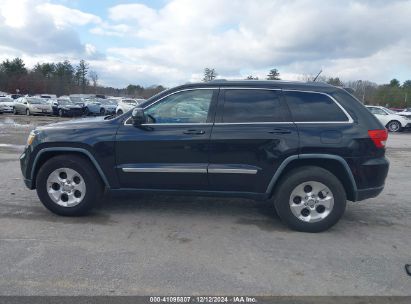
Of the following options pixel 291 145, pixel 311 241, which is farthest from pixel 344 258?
pixel 291 145

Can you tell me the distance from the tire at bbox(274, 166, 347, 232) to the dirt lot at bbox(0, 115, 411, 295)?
160mm

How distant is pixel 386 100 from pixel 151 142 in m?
74.3

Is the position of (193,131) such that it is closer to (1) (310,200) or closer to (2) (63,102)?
(1) (310,200)

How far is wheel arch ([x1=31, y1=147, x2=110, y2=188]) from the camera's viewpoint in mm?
5227

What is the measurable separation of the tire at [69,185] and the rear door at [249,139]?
5.17 ft

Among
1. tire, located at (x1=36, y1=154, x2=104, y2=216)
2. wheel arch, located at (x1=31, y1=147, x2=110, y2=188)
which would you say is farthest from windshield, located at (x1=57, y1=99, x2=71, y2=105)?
tire, located at (x1=36, y1=154, x2=104, y2=216)

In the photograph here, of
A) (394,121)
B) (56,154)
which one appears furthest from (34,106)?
(56,154)

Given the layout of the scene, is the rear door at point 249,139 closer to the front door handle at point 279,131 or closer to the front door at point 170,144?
the front door handle at point 279,131

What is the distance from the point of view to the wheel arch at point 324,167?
486 cm

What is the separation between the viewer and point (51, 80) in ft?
310

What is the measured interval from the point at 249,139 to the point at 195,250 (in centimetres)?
148

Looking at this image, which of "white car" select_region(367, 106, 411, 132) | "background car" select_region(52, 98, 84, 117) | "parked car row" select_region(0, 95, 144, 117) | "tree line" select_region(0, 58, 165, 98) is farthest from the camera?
"tree line" select_region(0, 58, 165, 98)

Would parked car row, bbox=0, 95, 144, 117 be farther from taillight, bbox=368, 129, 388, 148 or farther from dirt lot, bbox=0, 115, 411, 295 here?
taillight, bbox=368, 129, 388, 148

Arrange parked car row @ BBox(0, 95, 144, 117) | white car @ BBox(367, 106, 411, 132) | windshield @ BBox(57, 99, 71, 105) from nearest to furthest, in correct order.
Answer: white car @ BBox(367, 106, 411, 132), parked car row @ BBox(0, 95, 144, 117), windshield @ BBox(57, 99, 71, 105)
